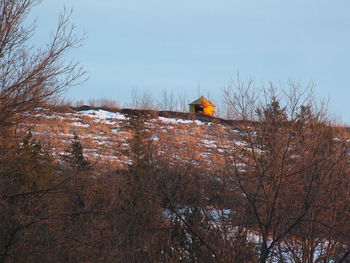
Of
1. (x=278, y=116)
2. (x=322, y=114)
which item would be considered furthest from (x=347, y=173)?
(x=278, y=116)

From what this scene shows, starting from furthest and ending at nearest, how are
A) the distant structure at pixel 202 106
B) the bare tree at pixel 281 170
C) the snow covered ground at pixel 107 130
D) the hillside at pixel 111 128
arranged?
the distant structure at pixel 202 106
the snow covered ground at pixel 107 130
the hillside at pixel 111 128
the bare tree at pixel 281 170

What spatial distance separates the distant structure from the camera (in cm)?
3541

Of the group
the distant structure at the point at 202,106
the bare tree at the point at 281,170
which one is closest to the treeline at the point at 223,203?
the bare tree at the point at 281,170

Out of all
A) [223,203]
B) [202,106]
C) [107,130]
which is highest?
[202,106]

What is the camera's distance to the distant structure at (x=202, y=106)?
3541cm

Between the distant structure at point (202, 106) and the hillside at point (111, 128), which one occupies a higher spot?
the distant structure at point (202, 106)

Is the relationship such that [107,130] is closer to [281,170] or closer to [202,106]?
[202,106]

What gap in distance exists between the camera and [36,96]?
9023 millimetres

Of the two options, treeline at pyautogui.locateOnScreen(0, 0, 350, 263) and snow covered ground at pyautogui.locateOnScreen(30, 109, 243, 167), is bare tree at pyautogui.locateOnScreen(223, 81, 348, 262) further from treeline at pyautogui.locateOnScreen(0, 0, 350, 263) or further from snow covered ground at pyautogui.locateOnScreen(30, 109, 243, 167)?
snow covered ground at pyautogui.locateOnScreen(30, 109, 243, 167)

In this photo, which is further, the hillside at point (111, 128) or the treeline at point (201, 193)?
the hillside at point (111, 128)

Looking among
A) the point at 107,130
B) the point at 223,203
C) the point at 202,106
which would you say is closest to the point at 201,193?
the point at 223,203

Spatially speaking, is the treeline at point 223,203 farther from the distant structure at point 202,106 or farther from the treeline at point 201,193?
the distant structure at point 202,106

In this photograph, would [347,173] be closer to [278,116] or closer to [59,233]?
[278,116]

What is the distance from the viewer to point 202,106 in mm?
35719
